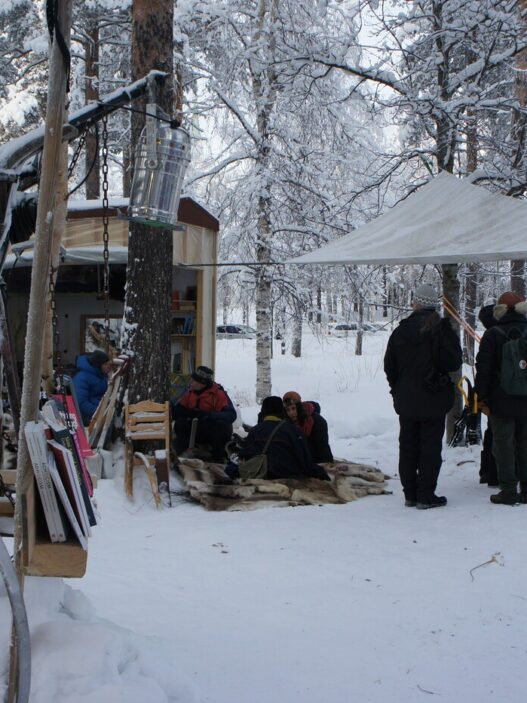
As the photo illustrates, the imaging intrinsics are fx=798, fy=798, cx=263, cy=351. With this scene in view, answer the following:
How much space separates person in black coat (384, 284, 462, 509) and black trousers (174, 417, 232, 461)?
2.40 meters

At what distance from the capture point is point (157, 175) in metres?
3.96

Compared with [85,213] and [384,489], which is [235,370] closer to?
[85,213]

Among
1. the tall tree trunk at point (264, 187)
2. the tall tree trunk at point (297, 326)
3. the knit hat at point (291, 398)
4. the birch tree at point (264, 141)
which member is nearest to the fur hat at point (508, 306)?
the knit hat at point (291, 398)

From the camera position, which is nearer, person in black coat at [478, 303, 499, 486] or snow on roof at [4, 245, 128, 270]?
person in black coat at [478, 303, 499, 486]

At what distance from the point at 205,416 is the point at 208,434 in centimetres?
19

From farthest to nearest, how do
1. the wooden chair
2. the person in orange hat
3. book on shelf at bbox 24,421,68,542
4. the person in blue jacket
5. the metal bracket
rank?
the person in blue jacket
the person in orange hat
the wooden chair
the metal bracket
book on shelf at bbox 24,421,68,542

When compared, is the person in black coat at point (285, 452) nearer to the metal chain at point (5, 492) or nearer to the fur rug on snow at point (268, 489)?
the fur rug on snow at point (268, 489)

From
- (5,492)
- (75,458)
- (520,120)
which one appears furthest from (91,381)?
(520,120)

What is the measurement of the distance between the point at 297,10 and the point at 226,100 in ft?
7.32

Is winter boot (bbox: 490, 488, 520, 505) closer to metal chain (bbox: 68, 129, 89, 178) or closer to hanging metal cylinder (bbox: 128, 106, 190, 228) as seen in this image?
hanging metal cylinder (bbox: 128, 106, 190, 228)

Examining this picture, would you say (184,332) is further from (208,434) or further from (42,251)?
(42,251)

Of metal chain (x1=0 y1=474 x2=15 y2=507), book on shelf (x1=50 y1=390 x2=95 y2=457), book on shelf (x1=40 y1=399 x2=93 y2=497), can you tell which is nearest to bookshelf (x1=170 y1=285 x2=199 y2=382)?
book on shelf (x1=50 y1=390 x2=95 y2=457)

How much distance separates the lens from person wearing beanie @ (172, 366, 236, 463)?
8.15 m

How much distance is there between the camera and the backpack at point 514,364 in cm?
595
